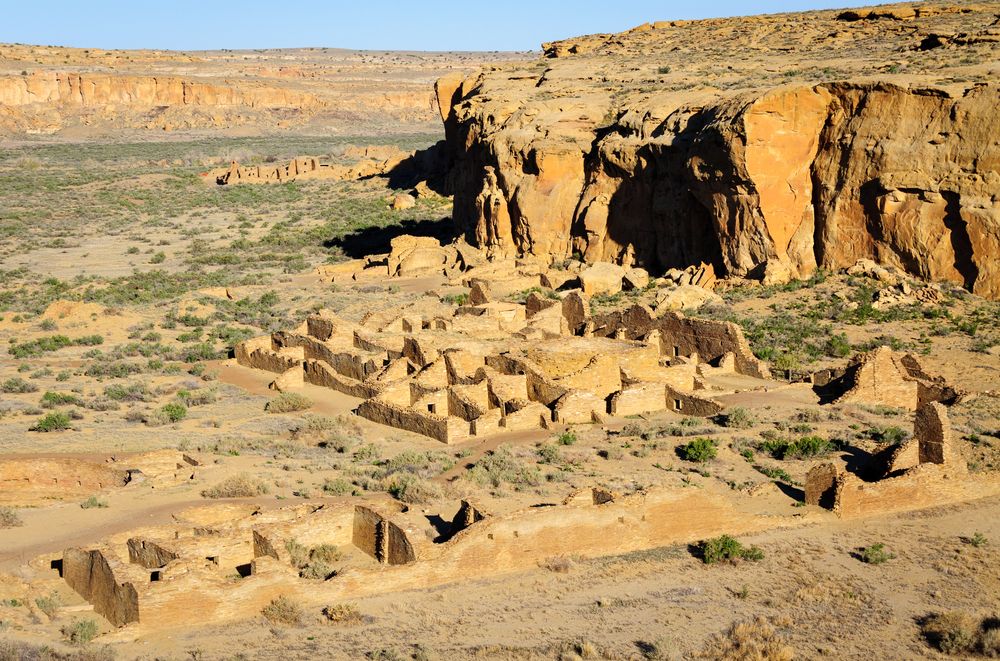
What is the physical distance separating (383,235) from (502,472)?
37.2 m

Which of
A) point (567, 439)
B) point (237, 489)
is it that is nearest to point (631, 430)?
point (567, 439)

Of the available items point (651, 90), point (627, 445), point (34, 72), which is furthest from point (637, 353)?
point (34, 72)

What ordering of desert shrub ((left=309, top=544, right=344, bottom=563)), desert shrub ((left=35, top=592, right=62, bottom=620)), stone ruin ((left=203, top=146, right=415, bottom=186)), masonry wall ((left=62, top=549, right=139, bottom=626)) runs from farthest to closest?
1. stone ruin ((left=203, top=146, right=415, bottom=186))
2. desert shrub ((left=309, top=544, right=344, bottom=563))
3. desert shrub ((left=35, top=592, right=62, bottom=620))
4. masonry wall ((left=62, top=549, right=139, bottom=626))

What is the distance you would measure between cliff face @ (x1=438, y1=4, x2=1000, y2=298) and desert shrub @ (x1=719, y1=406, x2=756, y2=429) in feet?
40.7

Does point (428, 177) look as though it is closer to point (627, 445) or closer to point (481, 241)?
point (481, 241)

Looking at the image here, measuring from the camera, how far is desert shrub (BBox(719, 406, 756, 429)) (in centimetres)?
2255

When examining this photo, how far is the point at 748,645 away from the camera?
45.1 feet

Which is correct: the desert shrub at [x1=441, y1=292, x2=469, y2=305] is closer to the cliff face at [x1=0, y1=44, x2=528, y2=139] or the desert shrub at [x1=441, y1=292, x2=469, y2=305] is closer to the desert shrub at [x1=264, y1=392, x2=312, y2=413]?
the desert shrub at [x1=264, y1=392, x2=312, y2=413]

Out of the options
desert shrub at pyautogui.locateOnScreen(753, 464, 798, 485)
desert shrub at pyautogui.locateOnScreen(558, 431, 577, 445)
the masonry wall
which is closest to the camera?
the masonry wall

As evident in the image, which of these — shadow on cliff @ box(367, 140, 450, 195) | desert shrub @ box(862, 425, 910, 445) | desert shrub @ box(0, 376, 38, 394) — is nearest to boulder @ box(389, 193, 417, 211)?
shadow on cliff @ box(367, 140, 450, 195)

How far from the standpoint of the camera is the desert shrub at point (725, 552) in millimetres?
16547

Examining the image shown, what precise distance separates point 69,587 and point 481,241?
32021 millimetres

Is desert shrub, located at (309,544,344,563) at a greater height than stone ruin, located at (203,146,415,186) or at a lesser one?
lesser

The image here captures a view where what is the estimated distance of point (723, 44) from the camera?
6444 centimetres
